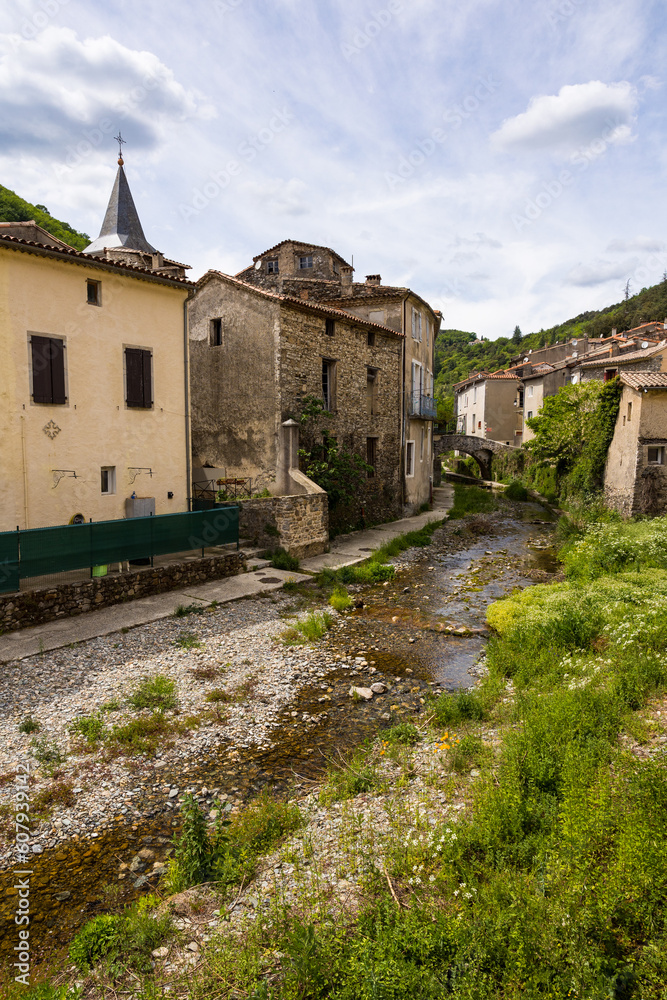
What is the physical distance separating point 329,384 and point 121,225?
52.3ft

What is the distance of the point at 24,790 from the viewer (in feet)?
19.9

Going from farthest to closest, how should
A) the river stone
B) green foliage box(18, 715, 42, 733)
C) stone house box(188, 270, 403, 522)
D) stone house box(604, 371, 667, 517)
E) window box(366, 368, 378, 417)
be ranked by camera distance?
1. window box(366, 368, 378, 417)
2. stone house box(604, 371, 667, 517)
3. stone house box(188, 270, 403, 522)
4. the river stone
5. green foliage box(18, 715, 42, 733)

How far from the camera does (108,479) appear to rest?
13.6 metres

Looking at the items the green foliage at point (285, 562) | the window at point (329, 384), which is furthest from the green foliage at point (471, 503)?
the green foliage at point (285, 562)

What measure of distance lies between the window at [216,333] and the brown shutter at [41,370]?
304 inches

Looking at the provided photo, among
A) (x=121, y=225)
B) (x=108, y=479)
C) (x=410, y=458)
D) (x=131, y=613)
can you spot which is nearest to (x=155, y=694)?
(x=131, y=613)

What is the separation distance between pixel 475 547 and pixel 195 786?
1587 cm

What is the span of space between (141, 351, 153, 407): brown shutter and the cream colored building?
0.10ft

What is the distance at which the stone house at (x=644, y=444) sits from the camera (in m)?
19.6

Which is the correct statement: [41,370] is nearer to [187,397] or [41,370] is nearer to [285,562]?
[187,397]

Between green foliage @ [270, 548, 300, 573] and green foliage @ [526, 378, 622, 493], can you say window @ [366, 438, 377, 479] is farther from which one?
green foliage @ [526, 378, 622, 493]

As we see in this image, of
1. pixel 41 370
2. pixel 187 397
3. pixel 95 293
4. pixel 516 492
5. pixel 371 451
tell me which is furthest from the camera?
pixel 516 492

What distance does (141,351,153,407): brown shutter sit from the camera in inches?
555

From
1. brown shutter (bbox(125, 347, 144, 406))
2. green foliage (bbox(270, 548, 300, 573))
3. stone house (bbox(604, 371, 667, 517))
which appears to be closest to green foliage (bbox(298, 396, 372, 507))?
green foliage (bbox(270, 548, 300, 573))
